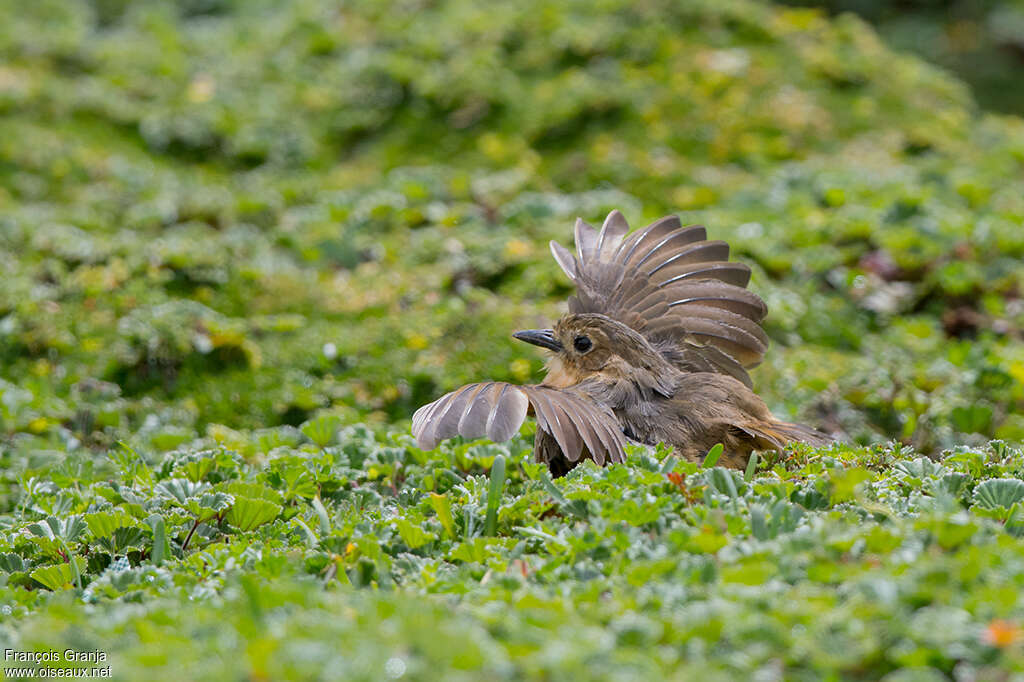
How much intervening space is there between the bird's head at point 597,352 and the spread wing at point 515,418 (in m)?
0.50

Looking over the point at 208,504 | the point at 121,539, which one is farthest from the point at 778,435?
the point at 121,539

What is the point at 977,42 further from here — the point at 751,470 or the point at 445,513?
the point at 445,513

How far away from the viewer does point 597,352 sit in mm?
4777

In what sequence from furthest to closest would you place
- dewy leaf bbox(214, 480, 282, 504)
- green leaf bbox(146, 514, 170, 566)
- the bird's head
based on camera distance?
the bird's head, dewy leaf bbox(214, 480, 282, 504), green leaf bbox(146, 514, 170, 566)

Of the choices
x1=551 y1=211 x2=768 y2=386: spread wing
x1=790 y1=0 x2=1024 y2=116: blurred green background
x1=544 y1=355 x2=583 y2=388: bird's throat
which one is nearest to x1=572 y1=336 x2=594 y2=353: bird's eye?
x1=544 y1=355 x2=583 y2=388: bird's throat

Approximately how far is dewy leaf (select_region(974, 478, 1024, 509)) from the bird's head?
4.81 feet

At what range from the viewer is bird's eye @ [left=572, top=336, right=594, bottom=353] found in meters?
4.81

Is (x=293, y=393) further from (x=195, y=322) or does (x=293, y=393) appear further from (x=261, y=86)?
(x=261, y=86)

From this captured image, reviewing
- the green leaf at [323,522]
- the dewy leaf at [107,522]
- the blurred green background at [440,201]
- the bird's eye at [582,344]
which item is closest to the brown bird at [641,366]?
the bird's eye at [582,344]

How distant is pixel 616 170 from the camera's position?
9047 millimetres

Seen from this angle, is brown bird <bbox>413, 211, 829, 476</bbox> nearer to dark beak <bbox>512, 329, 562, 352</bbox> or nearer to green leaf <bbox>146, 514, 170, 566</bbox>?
dark beak <bbox>512, 329, 562, 352</bbox>

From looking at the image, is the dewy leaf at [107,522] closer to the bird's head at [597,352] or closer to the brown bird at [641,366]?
the brown bird at [641,366]

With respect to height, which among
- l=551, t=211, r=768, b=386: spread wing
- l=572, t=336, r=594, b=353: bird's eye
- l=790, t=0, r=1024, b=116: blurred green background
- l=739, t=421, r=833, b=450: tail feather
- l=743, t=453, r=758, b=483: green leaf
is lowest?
l=743, t=453, r=758, b=483: green leaf

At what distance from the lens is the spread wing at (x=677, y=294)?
4949 mm
